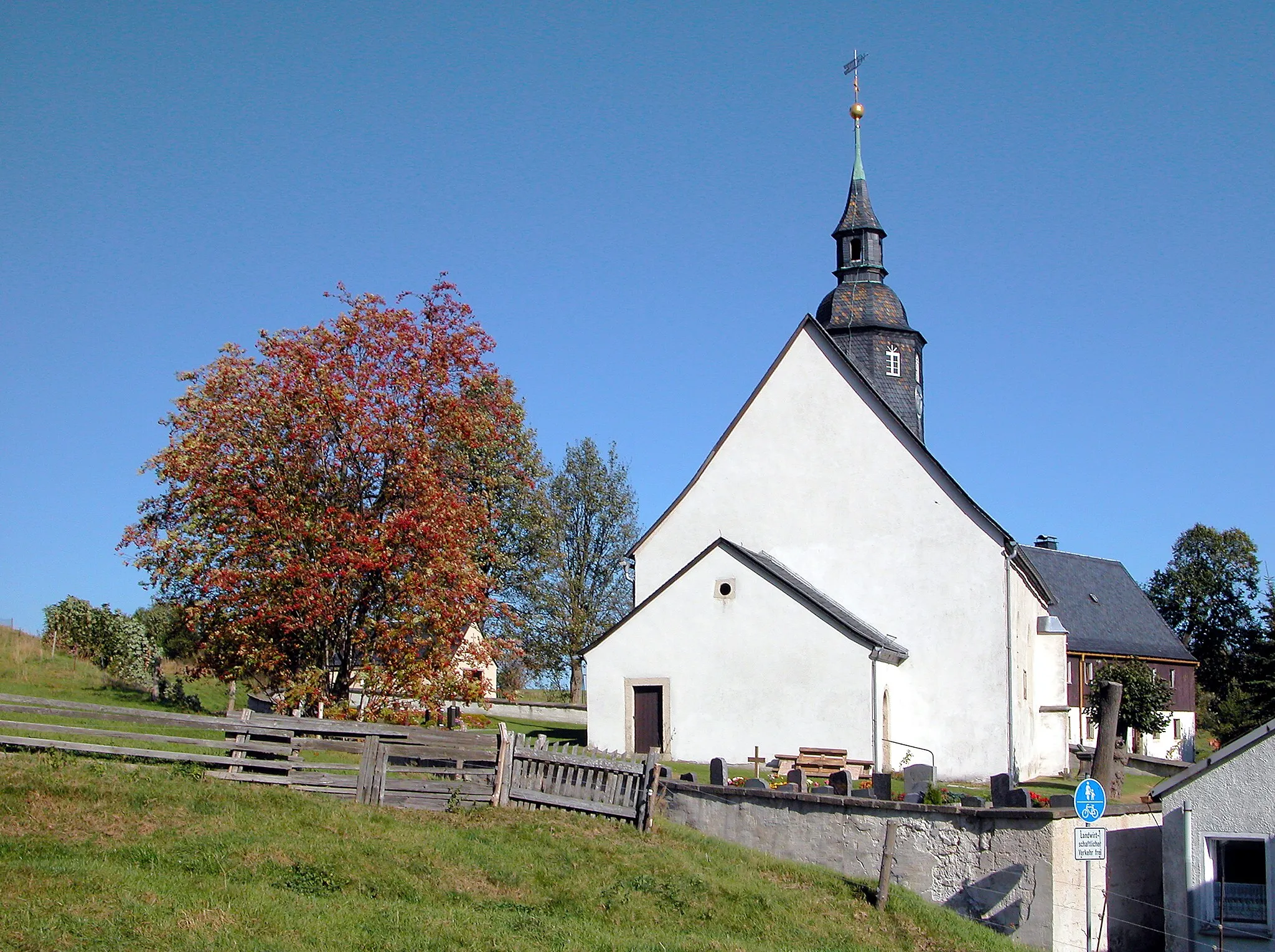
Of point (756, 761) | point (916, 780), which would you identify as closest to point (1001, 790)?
point (916, 780)

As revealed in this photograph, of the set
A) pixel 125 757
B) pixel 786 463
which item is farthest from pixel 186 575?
pixel 786 463

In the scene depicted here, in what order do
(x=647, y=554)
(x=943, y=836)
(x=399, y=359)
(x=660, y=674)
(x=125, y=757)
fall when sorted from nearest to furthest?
(x=125, y=757) → (x=943, y=836) → (x=399, y=359) → (x=660, y=674) → (x=647, y=554)

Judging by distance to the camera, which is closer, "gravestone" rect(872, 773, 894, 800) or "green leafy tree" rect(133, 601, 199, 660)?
"gravestone" rect(872, 773, 894, 800)

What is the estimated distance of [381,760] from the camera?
1716 centimetres

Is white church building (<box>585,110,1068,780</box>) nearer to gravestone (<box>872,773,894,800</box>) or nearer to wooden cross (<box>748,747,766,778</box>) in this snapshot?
wooden cross (<box>748,747,766,778</box>)

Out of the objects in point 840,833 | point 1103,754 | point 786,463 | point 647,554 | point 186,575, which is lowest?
point 840,833

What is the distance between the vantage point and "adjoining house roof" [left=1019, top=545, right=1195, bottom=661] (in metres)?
49.0

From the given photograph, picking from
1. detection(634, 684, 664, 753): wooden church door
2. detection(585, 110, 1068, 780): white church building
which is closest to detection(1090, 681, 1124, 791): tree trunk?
detection(585, 110, 1068, 780): white church building

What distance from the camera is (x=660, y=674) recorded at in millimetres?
29156

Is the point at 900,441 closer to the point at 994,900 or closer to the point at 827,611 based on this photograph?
the point at 827,611

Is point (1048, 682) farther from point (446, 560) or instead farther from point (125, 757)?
point (125, 757)

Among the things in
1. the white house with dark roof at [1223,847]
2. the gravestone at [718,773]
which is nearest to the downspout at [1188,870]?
the white house with dark roof at [1223,847]

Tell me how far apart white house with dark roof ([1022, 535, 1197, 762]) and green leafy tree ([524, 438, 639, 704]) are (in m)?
19.3

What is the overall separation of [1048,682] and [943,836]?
17574mm
